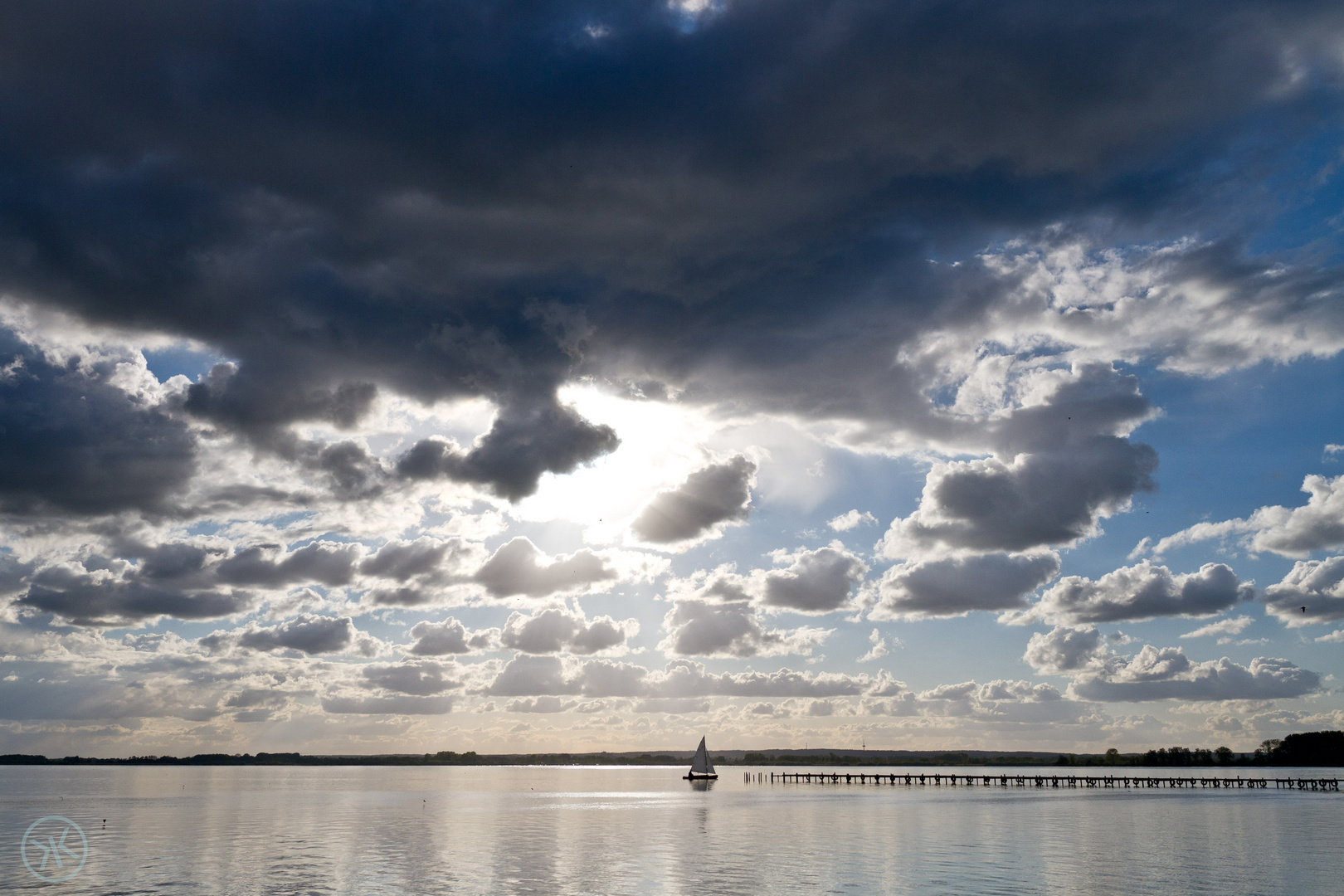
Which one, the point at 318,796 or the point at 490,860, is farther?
the point at 318,796

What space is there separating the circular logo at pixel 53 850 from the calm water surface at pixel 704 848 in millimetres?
1221

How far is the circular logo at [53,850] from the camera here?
6462 cm

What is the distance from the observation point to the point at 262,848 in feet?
256

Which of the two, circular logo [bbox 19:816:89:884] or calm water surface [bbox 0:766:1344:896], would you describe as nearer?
calm water surface [bbox 0:766:1344:896]

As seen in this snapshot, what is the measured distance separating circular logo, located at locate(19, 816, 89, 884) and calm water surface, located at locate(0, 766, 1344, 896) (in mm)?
1221

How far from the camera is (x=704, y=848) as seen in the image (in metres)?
79.8

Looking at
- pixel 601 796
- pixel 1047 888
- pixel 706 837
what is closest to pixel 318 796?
pixel 601 796

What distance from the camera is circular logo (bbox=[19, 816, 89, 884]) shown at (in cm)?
6462

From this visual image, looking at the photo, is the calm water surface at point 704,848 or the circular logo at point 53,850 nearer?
the calm water surface at point 704,848

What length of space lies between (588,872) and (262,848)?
105ft

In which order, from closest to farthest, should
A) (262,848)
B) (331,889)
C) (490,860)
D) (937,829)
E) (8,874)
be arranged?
(331,889) < (8,874) < (490,860) < (262,848) < (937,829)

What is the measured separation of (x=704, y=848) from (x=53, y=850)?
54.8 metres

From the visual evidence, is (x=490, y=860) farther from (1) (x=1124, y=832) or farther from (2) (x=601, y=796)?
(2) (x=601, y=796)

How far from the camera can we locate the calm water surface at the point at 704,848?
59.0 meters
